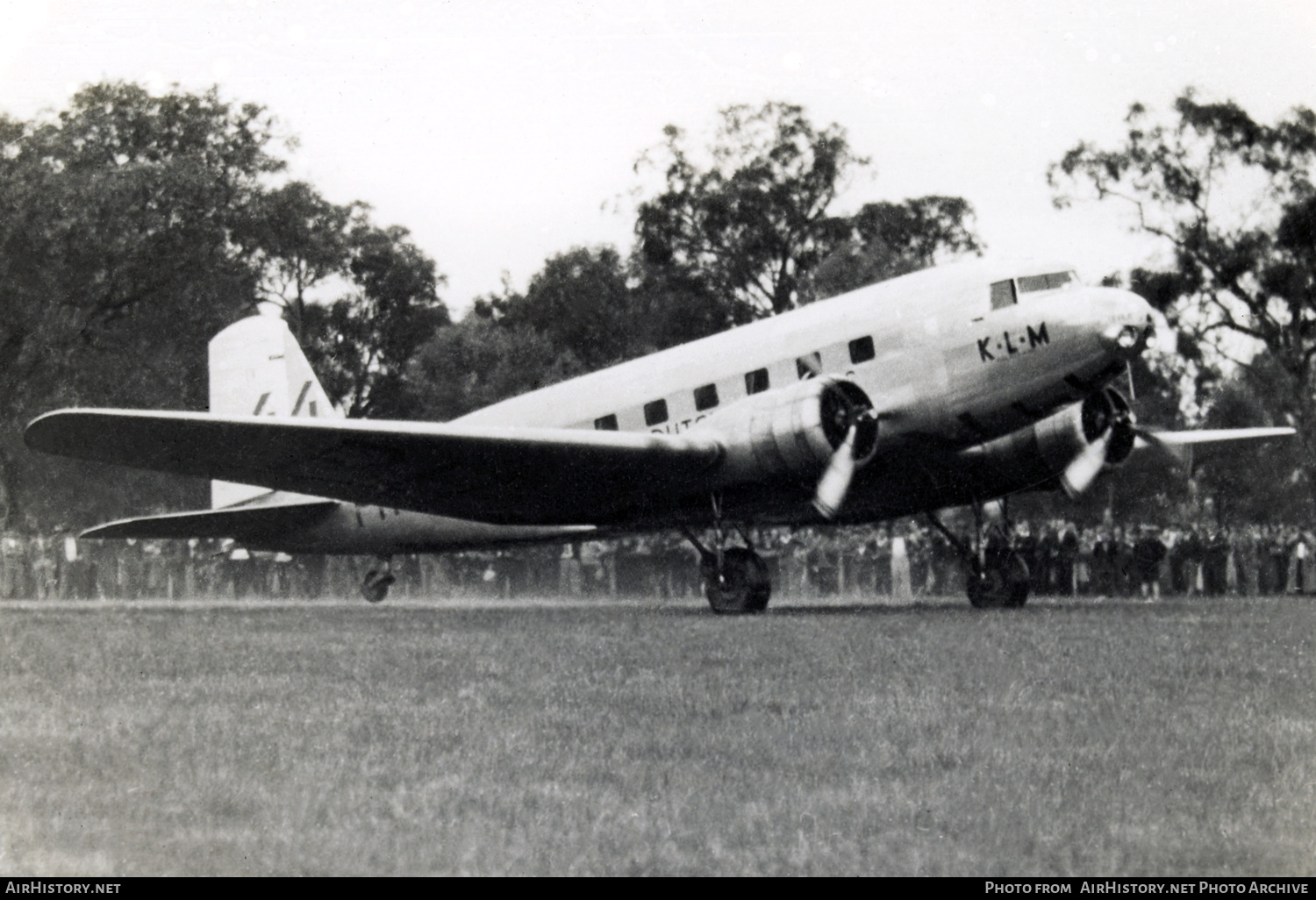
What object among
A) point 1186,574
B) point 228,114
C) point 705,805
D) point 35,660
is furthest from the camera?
point 228,114

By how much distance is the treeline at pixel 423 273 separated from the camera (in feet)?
94.1

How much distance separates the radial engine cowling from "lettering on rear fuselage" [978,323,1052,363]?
66.6 inches

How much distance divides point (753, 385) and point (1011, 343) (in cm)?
325

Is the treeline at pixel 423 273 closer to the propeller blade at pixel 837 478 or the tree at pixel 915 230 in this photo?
the tree at pixel 915 230

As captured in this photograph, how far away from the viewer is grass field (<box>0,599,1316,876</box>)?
507 cm

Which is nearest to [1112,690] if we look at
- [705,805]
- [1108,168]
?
[705,805]

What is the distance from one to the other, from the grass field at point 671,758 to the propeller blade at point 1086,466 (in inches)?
200

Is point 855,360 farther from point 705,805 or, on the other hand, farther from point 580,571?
point 580,571

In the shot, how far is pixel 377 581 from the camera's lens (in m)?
23.6

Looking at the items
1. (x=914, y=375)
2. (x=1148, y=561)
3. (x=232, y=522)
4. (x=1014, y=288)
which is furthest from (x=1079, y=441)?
(x=232, y=522)

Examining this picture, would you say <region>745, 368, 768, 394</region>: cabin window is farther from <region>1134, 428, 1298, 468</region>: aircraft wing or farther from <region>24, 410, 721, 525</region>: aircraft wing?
<region>1134, 428, 1298, 468</region>: aircraft wing

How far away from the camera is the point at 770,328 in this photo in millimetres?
17547

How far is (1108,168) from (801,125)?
10.4 meters
